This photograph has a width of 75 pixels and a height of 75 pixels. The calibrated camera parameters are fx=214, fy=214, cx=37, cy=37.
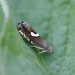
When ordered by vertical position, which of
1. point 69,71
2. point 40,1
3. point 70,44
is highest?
point 40,1

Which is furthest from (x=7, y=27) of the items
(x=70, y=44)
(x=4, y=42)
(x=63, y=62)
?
(x=70, y=44)

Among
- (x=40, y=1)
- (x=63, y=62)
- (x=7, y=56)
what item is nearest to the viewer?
(x=7, y=56)

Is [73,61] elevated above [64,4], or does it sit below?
below

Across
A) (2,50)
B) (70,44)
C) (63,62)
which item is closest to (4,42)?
(2,50)

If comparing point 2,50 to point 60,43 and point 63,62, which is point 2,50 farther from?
point 60,43

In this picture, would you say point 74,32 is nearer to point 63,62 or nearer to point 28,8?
point 63,62

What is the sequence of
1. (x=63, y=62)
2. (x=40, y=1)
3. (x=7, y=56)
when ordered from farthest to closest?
(x=40, y=1) → (x=63, y=62) → (x=7, y=56)

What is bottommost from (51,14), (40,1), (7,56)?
(7,56)

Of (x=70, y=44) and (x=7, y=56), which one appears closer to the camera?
(x=7, y=56)

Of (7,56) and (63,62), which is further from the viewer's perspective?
(63,62)
